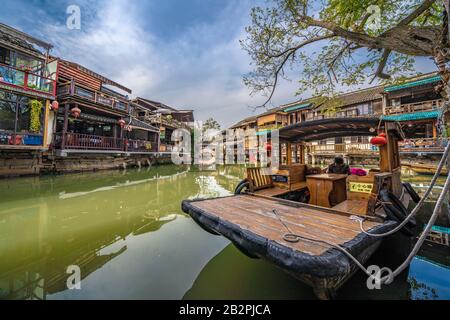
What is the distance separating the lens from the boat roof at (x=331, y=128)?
13.6ft

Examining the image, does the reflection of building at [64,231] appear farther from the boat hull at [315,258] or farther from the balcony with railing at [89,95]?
the balcony with railing at [89,95]

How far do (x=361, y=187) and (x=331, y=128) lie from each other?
1618mm

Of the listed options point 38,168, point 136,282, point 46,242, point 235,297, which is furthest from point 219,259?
point 38,168

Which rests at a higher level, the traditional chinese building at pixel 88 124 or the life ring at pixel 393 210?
the traditional chinese building at pixel 88 124

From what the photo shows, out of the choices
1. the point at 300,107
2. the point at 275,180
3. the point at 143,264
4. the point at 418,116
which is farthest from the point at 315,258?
the point at 300,107

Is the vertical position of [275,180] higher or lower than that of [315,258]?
higher

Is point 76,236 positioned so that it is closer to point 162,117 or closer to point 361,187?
point 361,187

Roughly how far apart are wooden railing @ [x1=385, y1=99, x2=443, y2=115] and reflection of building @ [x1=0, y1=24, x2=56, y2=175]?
24750 millimetres

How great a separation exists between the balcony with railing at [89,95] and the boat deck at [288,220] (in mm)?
12903

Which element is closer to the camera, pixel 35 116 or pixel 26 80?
pixel 26 80

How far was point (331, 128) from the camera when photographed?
502 cm

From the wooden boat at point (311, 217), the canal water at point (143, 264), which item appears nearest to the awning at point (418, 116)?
the canal water at point (143, 264)

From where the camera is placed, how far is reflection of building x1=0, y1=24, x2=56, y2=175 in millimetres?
9672

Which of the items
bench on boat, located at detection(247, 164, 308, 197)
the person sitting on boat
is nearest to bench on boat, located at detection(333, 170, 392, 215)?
bench on boat, located at detection(247, 164, 308, 197)
